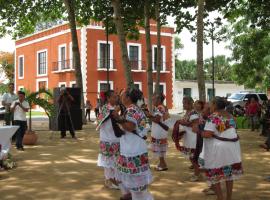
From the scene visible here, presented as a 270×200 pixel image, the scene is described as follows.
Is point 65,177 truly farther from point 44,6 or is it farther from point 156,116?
point 44,6

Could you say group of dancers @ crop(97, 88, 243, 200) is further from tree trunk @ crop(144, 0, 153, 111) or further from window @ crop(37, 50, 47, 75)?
window @ crop(37, 50, 47, 75)

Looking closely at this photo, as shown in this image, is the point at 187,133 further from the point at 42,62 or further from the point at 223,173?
the point at 42,62

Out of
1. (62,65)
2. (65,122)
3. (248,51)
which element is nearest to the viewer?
(65,122)

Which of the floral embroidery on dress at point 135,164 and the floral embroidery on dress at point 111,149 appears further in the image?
the floral embroidery on dress at point 111,149

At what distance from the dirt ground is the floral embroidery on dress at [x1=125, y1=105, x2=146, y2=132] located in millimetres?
1752

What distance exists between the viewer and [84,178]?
8438 millimetres

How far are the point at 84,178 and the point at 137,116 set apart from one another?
128 inches

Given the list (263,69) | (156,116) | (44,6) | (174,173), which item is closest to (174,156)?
(174,173)

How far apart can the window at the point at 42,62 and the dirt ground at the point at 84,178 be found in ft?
108

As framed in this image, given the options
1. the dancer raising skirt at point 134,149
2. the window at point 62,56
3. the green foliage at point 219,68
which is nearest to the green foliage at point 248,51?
the window at point 62,56

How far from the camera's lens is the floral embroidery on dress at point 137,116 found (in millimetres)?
5562

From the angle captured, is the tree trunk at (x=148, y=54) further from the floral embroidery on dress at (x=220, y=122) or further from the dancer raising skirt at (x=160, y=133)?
the floral embroidery on dress at (x=220, y=122)

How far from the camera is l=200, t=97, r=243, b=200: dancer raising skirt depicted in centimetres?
610

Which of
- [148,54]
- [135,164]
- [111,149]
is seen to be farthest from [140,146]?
[148,54]
